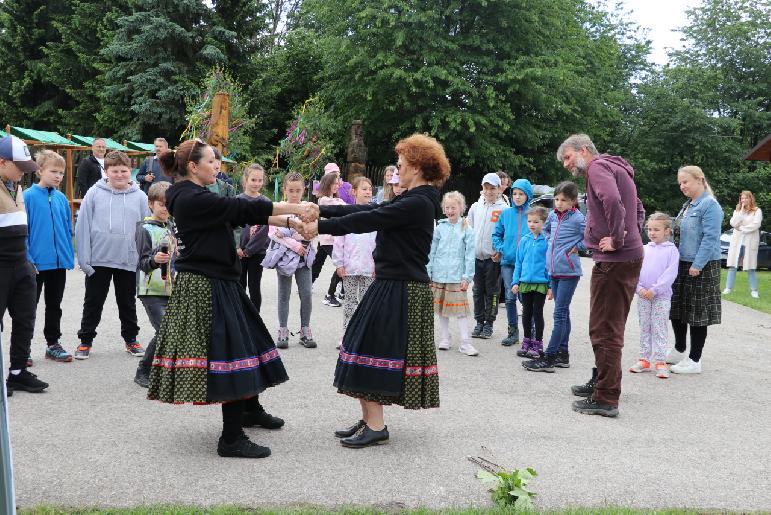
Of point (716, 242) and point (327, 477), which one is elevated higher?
point (716, 242)

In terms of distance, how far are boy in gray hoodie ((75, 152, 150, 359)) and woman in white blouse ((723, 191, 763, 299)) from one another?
11.9 meters

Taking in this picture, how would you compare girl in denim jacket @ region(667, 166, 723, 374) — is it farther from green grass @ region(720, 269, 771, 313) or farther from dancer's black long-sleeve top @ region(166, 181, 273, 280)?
green grass @ region(720, 269, 771, 313)

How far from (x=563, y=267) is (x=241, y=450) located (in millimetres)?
4011

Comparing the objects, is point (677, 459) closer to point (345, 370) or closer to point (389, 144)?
point (345, 370)

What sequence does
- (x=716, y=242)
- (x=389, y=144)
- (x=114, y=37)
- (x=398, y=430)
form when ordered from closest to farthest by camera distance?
(x=398, y=430) < (x=716, y=242) < (x=114, y=37) < (x=389, y=144)

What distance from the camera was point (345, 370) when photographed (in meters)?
4.87

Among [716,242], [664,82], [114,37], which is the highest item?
[664,82]

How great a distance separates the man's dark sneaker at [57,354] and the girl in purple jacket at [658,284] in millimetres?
5416

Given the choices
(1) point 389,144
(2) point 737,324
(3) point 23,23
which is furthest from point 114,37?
(2) point 737,324

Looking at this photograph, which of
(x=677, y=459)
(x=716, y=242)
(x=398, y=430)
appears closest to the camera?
(x=677, y=459)

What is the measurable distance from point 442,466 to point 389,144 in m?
29.1

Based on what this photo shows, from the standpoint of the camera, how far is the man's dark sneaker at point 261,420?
17.1ft

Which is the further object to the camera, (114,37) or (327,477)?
(114,37)

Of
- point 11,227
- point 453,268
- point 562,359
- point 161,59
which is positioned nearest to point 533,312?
point 562,359
